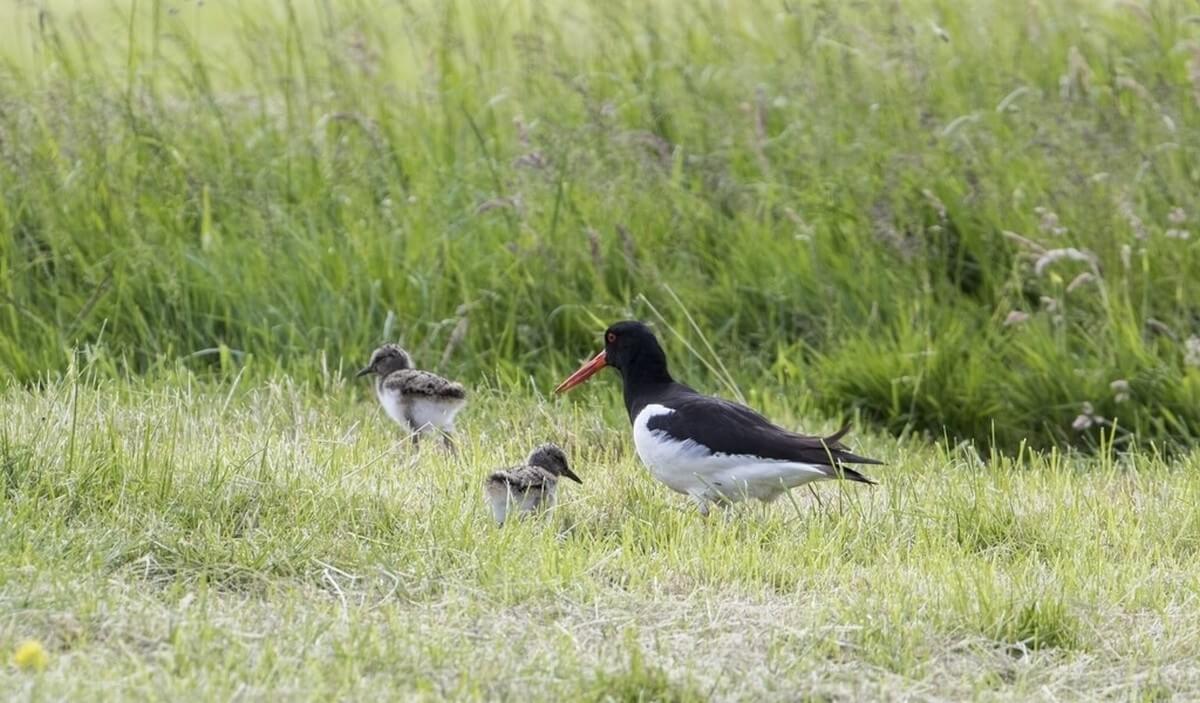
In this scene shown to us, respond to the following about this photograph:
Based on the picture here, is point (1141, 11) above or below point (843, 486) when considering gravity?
above

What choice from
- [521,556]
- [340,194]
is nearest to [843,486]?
[521,556]

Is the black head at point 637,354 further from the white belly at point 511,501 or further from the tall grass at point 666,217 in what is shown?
the white belly at point 511,501

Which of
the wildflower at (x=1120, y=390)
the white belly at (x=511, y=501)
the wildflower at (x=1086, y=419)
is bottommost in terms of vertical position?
the wildflower at (x=1086, y=419)

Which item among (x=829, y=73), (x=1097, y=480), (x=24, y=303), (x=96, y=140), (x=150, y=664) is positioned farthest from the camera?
(x=829, y=73)

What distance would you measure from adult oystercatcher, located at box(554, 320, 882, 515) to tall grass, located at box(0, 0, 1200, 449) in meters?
1.15

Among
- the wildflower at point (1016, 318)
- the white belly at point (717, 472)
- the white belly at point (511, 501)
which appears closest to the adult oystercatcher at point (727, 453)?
the white belly at point (717, 472)

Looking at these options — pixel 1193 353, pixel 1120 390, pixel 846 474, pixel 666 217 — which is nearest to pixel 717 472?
pixel 846 474

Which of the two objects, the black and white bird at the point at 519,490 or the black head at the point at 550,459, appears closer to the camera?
the black and white bird at the point at 519,490

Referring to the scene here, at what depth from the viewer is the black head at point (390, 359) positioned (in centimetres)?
718

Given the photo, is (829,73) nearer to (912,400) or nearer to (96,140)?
(912,400)

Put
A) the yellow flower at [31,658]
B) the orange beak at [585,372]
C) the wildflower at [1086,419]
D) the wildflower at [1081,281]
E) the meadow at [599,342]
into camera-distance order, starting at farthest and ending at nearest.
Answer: the wildflower at [1081,281] < the wildflower at [1086,419] < the orange beak at [585,372] < the meadow at [599,342] < the yellow flower at [31,658]

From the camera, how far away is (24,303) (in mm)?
8008

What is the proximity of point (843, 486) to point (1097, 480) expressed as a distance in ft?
3.47

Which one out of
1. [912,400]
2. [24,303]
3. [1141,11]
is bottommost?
[912,400]
